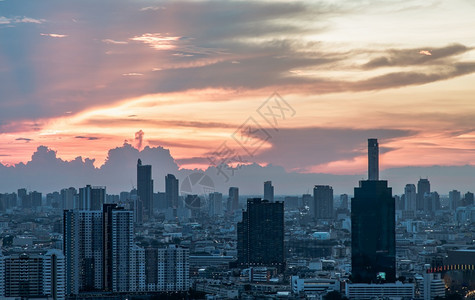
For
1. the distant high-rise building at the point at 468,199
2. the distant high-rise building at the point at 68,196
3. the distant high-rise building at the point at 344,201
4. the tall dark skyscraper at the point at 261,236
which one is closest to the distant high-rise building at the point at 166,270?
the tall dark skyscraper at the point at 261,236

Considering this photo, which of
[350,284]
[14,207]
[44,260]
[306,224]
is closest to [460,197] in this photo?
[306,224]

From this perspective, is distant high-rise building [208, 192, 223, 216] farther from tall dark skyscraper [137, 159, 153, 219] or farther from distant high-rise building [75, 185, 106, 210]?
distant high-rise building [75, 185, 106, 210]

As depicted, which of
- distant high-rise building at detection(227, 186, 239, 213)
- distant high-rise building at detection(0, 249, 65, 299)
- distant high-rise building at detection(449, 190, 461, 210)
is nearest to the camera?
distant high-rise building at detection(0, 249, 65, 299)

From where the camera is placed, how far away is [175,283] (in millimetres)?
35875

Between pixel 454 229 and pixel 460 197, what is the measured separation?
27.5 meters

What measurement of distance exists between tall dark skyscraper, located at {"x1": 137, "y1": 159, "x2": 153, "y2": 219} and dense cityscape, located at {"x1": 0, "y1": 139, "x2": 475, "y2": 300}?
8.85 meters

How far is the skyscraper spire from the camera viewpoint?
47438mm

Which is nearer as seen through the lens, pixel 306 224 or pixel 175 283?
pixel 175 283

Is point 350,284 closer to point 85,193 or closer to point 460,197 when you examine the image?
point 85,193

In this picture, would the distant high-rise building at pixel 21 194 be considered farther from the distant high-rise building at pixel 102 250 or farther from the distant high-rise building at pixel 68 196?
the distant high-rise building at pixel 102 250

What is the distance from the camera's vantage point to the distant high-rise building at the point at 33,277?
95.9 ft

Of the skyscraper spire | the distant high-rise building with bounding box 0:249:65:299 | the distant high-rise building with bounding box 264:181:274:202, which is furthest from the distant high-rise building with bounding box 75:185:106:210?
the distant high-rise building with bounding box 0:249:65:299

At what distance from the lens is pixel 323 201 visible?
296 ft

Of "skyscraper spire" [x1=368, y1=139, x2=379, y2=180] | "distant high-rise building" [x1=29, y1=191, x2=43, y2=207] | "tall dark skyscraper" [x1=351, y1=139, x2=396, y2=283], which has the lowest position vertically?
"tall dark skyscraper" [x1=351, y1=139, x2=396, y2=283]
